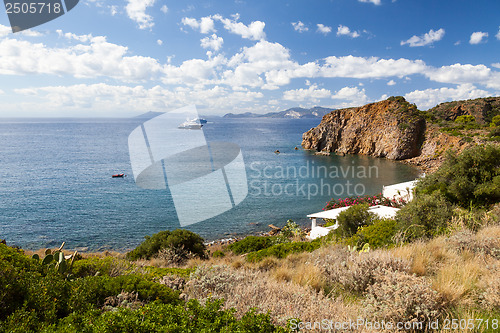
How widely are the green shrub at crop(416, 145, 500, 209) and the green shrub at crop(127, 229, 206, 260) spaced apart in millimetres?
9053

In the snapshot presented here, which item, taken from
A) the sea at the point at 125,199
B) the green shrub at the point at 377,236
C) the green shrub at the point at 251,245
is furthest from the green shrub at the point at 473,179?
the sea at the point at 125,199

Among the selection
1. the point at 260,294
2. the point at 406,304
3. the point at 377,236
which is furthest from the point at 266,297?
the point at 377,236

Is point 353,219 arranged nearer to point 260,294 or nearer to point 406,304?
point 406,304

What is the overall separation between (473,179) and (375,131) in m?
47.4

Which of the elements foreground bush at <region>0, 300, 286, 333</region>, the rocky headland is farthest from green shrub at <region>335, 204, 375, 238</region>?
the rocky headland

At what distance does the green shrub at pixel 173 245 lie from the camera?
Result: 38.0ft

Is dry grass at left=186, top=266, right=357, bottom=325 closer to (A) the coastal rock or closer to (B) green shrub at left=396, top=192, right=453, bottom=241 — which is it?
(B) green shrub at left=396, top=192, right=453, bottom=241

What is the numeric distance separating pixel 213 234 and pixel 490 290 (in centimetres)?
1751

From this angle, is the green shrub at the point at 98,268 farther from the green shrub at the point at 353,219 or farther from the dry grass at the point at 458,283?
the green shrub at the point at 353,219

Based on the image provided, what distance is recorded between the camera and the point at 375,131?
54000mm

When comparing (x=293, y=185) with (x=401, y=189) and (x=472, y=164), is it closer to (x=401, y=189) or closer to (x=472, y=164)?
(x=401, y=189)

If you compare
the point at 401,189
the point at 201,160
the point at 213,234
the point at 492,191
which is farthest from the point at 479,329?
the point at 201,160

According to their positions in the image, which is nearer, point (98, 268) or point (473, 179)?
point (98, 268)

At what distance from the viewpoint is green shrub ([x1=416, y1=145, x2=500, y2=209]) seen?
952 cm
